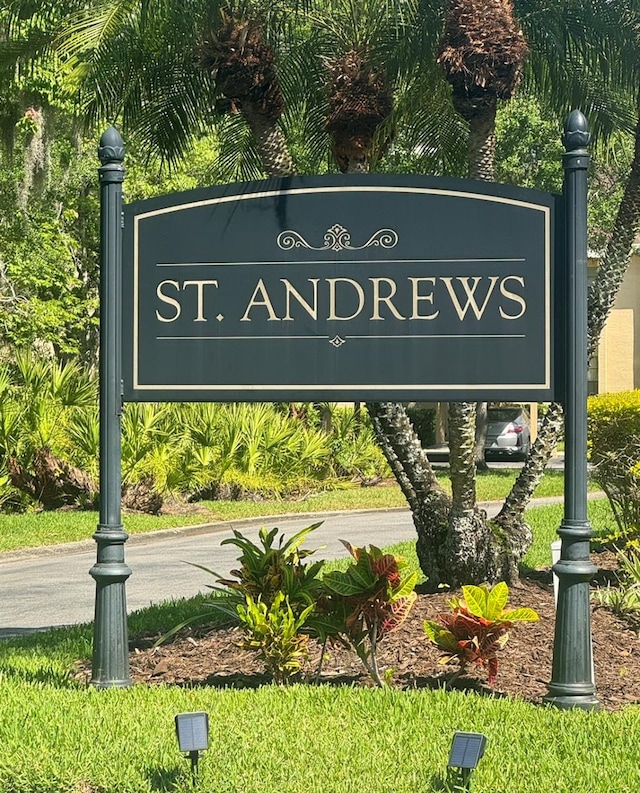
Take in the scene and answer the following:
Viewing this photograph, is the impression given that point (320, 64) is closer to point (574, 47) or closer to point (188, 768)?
point (574, 47)

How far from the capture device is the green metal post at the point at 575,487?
20.4 feet

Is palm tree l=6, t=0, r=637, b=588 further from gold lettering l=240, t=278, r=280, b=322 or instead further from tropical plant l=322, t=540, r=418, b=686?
gold lettering l=240, t=278, r=280, b=322

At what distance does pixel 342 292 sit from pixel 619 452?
5.81 metres

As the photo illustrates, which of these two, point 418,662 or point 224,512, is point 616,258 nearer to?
point 418,662

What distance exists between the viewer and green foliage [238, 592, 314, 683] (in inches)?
267

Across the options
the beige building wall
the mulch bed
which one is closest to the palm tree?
the mulch bed

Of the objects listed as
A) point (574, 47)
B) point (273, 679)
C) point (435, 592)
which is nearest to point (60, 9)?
point (574, 47)

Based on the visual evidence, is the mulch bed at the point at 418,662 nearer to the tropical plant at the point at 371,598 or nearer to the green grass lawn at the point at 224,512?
the tropical plant at the point at 371,598

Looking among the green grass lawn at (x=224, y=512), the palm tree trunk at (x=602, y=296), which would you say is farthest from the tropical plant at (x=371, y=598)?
the green grass lawn at (x=224, y=512)

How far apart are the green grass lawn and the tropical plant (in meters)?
9.59

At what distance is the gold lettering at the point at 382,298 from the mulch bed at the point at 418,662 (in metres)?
2.03

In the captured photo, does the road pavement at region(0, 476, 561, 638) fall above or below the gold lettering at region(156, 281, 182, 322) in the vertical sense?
below

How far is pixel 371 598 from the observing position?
22.0 feet

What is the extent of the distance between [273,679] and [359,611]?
2.35ft
